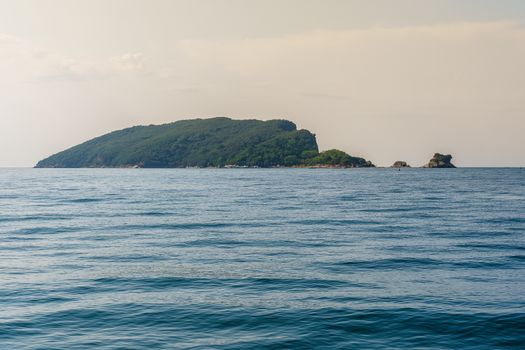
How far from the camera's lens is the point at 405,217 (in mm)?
56625

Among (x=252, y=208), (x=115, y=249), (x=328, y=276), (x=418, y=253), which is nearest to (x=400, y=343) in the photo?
(x=328, y=276)

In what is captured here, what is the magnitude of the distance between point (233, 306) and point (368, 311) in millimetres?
4830

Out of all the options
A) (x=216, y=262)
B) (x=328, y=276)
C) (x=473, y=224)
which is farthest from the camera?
(x=473, y=224)

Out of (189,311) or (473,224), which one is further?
(473,224)

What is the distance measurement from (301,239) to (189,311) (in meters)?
20.0

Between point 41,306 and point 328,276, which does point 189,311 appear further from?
point 328,276

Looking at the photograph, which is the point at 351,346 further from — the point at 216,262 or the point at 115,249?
the point at 115,249

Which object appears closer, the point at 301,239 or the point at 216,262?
the point at 216,262

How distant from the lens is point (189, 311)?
808 inches

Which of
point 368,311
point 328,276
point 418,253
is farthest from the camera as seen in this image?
point 418,253

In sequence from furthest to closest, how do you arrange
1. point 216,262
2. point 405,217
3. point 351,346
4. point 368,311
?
point 405,217 → point 216,262 → point 368,311 → point 351,346

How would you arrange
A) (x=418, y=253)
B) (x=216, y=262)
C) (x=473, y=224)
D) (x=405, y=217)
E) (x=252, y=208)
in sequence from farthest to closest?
(x=252, y=208) < (x=405, y=217) < (x=473, y=224) < (x=418, y=253) < (x=216, y=262)

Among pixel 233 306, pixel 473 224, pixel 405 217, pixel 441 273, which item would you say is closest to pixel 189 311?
pixel 233 306

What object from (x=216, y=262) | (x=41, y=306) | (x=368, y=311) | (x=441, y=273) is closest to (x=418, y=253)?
(x=441, y=273)
